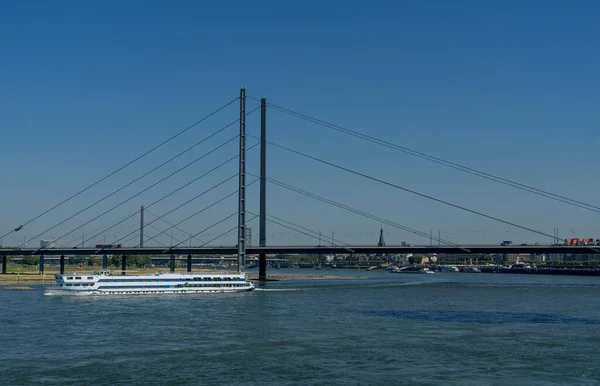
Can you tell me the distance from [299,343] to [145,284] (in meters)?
50.5

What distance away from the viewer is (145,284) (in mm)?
88625

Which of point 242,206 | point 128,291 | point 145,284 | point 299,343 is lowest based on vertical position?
point 299,343

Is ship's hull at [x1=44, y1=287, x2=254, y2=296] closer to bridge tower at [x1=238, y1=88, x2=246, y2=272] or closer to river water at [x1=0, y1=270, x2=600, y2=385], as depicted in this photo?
bridge tower at [x1=238, y1=88, x2=246, y2=272]

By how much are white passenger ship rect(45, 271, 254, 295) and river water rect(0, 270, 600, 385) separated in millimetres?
→ 13541

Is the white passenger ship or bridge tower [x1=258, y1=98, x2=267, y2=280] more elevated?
bridge tower [x1=258, y1=98, x2=267, y2=280]

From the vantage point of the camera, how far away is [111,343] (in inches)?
1647

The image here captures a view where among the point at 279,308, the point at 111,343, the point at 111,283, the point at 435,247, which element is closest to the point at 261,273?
the point at 435,247

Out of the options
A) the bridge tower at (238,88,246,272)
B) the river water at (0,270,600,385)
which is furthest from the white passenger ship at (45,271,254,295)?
the river water at (0,270,600,385)

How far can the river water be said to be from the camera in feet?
107

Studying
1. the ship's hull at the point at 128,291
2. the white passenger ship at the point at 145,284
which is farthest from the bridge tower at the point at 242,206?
the ship's hull at the point at 128,291

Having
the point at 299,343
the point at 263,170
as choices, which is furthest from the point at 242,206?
the point at 299,343

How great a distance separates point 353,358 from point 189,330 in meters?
15.5

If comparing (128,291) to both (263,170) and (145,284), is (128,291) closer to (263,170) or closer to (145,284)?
(145,284)

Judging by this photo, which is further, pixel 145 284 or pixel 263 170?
pixel 263 170
